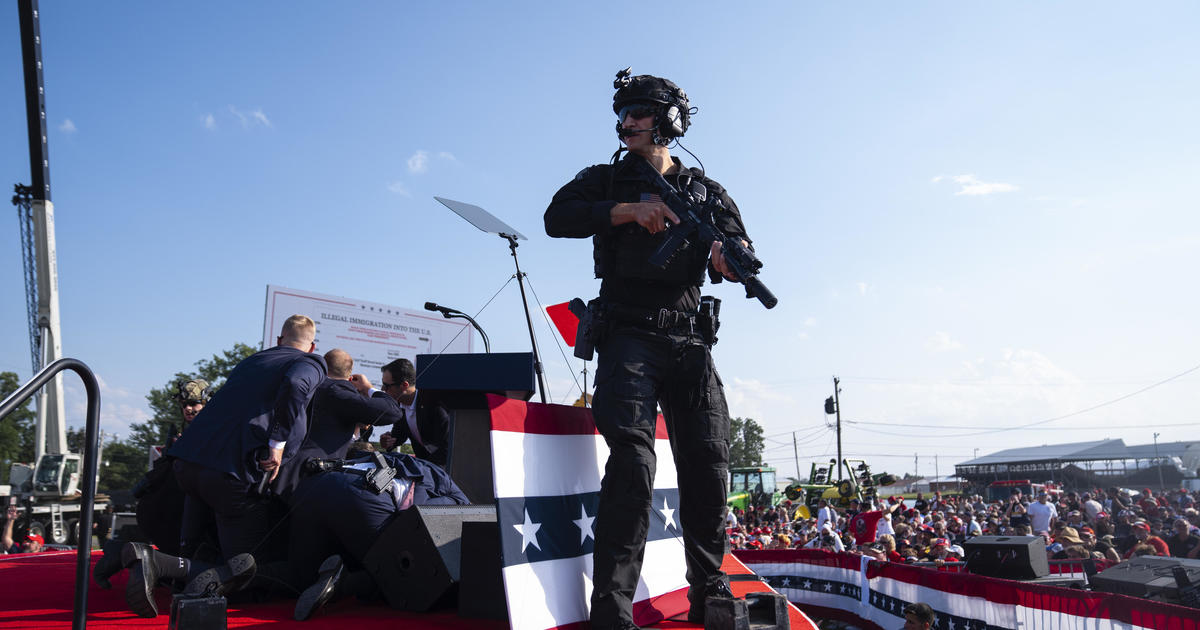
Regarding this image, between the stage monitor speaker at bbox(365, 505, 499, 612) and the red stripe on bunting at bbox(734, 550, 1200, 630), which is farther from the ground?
the stage monitor speaker at bbox(365, 505, 499, 612)

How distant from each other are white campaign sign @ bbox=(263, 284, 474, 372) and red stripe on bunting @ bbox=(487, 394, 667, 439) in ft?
32.5

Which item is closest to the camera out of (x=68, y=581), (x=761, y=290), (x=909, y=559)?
(x=761, y=290)

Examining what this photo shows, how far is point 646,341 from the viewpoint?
9.36 feet

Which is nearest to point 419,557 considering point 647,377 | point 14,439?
point 647,377

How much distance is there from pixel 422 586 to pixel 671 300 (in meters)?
1.62

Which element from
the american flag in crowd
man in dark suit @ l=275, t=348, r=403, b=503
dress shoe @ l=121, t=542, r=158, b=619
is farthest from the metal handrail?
man in dark suit @ l=275, t=348, r=403, b=503

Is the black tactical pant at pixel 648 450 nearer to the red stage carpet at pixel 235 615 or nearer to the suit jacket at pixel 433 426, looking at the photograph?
the red stage carpet at pixel 235 615

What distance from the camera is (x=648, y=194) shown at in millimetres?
3020

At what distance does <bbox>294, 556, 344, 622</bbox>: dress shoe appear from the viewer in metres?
2.86

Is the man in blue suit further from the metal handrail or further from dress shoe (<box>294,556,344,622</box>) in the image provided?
the metal handrail

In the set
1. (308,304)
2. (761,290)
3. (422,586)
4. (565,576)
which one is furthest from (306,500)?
(308,304)

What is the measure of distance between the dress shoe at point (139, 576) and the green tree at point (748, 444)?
4130 inches

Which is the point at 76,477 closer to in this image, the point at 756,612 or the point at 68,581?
the point at 68,581

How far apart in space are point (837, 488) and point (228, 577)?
97.3ft
